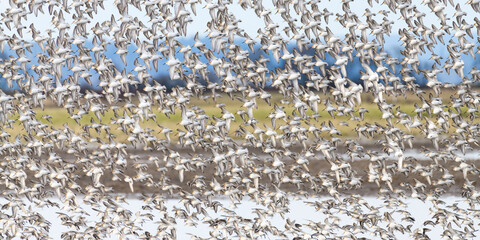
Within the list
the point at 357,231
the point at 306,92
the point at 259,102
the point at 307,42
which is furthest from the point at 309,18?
the point at 259,102

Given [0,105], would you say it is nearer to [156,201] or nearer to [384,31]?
[156,201]

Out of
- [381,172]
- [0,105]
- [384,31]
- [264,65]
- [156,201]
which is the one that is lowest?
[156,201]

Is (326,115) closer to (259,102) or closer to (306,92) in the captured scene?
(259,102)

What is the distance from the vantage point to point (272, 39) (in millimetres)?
10055

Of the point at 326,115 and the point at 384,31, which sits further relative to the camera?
the point at 326,115

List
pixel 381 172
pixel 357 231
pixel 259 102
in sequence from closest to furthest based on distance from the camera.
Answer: pixel 357 231 < pixel 381 172 < pixel 259 102

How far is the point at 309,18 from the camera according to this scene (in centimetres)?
999

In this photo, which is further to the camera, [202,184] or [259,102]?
[259,102]

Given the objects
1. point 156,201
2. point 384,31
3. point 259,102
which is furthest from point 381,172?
point 259,102

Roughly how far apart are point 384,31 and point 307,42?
1106mm

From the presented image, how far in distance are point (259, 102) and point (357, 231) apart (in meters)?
5.13

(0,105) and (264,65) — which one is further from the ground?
(264,65)


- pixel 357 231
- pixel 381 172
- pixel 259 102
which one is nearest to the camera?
pixel 357 231

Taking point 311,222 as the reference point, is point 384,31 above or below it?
above
